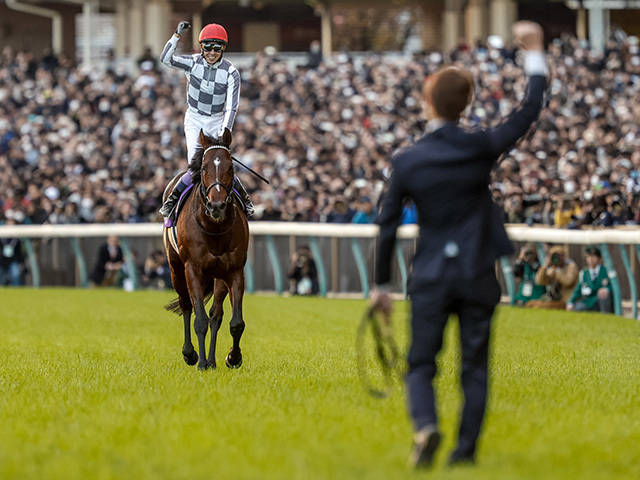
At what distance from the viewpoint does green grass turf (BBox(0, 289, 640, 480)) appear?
203 inches

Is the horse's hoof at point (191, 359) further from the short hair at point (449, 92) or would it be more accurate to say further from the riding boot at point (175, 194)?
the short hair at point (449, 92)

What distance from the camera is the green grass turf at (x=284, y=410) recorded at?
203 inches

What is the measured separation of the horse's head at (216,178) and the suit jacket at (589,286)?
25.0 ft

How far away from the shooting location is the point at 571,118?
2419 cm

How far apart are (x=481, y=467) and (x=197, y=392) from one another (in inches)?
119

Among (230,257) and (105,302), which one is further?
(105,302)

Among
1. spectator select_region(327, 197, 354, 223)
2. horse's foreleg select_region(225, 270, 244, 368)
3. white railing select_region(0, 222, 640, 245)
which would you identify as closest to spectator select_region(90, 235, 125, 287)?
white railing select_region(0, 222, 640, 245)

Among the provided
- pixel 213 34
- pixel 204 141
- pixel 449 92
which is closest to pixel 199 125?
pixel 204 141

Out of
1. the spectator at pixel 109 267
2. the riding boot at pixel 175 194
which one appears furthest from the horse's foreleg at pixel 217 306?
the spectator at pixel 109 267

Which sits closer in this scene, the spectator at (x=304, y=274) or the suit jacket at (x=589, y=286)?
the suit jacket at (x=589, y=286)

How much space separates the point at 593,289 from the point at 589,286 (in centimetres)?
6

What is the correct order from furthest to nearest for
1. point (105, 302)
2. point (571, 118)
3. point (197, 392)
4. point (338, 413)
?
point (571, 118), point (105, 302), point (197, 392), point (338, 413)

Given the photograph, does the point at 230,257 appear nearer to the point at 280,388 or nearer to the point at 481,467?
the point at 280,388

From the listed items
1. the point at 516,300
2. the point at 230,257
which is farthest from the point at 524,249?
the point at 230,257
